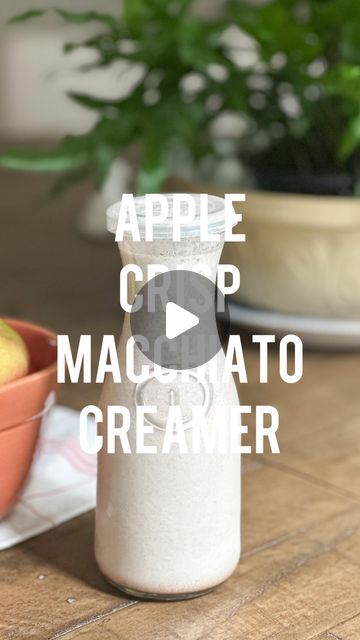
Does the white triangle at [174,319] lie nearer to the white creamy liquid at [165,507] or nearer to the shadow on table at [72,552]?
the white creamy liquid at [165,507]

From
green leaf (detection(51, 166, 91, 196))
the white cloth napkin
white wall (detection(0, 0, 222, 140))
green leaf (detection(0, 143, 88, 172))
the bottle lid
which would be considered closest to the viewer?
the bottle lid

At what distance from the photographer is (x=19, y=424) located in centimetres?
58

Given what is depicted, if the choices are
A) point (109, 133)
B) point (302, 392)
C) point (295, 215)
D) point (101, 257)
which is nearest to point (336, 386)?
point (302, 392)

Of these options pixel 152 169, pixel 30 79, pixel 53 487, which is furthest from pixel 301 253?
pixel 30 79

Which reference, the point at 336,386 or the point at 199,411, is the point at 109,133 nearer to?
the point at 336,386

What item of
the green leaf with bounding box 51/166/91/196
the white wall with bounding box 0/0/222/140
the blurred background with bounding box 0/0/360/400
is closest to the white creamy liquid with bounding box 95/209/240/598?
the blurred background with bounding box 0/0/360/400

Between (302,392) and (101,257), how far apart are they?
19.1 inches

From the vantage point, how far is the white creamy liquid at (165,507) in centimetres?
→ 52

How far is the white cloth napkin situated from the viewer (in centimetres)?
61

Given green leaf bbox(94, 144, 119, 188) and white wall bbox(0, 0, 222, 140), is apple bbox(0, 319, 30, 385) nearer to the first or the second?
green leaf bbox(94, 144, 119, 188)

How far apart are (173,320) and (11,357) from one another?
113mm

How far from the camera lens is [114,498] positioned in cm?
53

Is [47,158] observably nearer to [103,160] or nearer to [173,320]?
[103,160]

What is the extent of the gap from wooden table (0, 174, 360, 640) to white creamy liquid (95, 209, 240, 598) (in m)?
0.02
